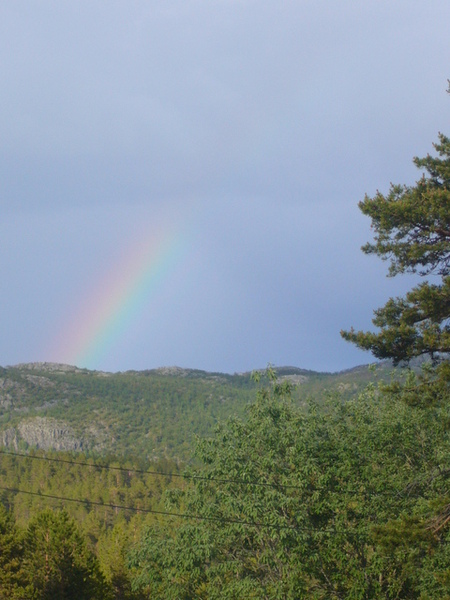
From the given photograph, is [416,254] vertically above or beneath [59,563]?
above

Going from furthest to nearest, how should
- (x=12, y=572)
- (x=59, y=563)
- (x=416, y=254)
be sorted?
1. (x=59, y=563)
2. (x=12, y=572)
3. (x=416, y=254)

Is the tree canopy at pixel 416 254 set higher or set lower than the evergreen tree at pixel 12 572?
higher

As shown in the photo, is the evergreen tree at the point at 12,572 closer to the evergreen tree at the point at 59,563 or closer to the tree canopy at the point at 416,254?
the evergreen tree at the point at 59,563

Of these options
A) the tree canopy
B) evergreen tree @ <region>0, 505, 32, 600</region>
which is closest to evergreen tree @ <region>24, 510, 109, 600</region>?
evergreen tree @ <region>0, 505, 32, 600</region>

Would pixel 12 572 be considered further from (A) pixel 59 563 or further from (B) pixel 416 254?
(B) pixel 416 254

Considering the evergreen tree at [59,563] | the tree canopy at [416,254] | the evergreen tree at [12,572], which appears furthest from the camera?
the evergreen tree at [59,563]

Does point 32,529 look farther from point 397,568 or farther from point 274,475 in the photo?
point 397,568

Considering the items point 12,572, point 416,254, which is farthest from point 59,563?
point 416,254

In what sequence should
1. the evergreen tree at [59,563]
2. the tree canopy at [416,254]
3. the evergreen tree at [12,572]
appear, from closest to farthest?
the tree canopy at [416,254] < the evergreen tree at [12,572] < the evergreen tree at [59,563]

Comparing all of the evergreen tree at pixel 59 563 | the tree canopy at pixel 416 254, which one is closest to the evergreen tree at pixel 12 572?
the evergreen tree at pixel 59 563

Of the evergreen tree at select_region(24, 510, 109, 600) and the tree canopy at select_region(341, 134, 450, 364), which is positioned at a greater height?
the tree canopy at select_region(341, 134, 450, 364)

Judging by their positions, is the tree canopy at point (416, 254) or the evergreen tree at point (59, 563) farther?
the evergreen tree at point (59, 563)

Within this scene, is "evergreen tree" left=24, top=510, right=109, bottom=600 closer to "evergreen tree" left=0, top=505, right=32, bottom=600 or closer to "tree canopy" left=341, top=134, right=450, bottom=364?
"evergreen tree" left=0, top=505, right=32, bottom=600

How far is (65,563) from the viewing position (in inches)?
1834
